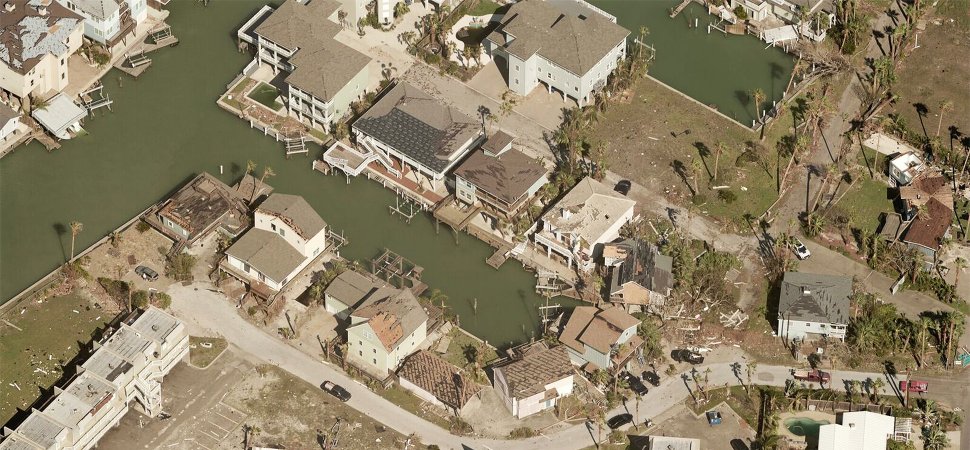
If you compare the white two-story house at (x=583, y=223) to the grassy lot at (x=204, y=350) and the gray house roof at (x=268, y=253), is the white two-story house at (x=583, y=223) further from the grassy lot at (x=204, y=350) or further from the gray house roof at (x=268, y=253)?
the grassy lot at (x=204, y=350)

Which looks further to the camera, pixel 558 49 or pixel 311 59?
pixel 558 49

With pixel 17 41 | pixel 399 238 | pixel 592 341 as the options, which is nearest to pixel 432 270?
pixel 399 238

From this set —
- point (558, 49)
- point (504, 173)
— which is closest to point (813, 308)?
point (504, 173)

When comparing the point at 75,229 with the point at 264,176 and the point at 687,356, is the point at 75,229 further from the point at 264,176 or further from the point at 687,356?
the point at 687,356

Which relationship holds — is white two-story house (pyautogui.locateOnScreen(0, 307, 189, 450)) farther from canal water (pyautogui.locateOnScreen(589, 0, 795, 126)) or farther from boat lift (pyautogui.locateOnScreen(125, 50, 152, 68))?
canal water (pyautogui.locateOnScreen(589, 0, 795, 126))

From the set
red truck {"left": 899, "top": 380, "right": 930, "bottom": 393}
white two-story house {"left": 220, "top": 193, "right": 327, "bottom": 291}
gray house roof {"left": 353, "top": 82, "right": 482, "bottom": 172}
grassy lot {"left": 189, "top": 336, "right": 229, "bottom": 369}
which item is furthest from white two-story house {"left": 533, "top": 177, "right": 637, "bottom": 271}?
grassy lot {"left": 189, "top": 336, "right": 229, "bottom": 369}

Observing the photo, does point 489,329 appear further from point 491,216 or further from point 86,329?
point 86,329
